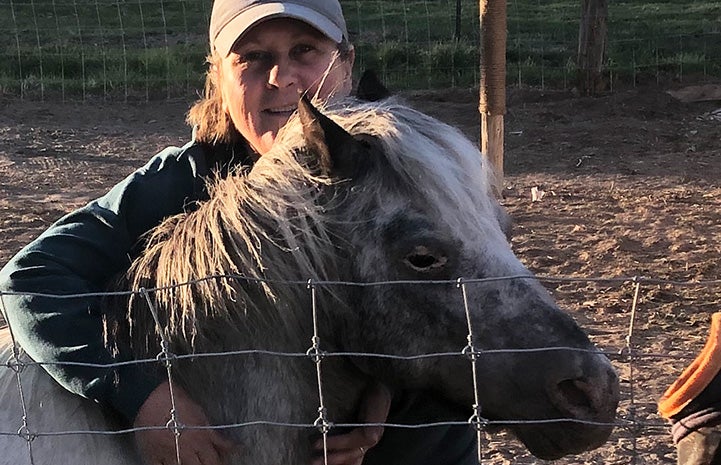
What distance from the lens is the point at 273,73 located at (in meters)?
2.27

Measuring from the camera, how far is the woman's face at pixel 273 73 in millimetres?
2268

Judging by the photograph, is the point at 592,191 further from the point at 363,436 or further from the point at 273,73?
the point at 363,436

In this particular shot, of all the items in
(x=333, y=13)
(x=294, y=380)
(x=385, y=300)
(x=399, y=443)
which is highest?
(x=333, y=13)

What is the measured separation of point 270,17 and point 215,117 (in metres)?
0.34

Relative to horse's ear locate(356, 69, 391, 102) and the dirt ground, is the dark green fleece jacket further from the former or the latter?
the dirt ground

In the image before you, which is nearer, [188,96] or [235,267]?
[235,267]

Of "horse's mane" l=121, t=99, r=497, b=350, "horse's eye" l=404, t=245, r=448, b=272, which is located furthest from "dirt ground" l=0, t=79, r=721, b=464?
"horse's mane" l=121, t=99, r=497, b=350

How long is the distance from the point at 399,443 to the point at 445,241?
1.89ft

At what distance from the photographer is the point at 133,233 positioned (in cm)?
218

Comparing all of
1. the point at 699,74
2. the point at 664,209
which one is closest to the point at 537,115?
the point at 699,74

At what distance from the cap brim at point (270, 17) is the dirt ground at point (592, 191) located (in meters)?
1.10

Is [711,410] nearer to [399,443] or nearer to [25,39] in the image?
[399,443]

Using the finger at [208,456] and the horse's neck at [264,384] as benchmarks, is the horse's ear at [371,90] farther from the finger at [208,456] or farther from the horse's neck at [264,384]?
the finger at [208,456]

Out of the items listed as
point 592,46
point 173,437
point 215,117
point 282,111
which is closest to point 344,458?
point 173,437
